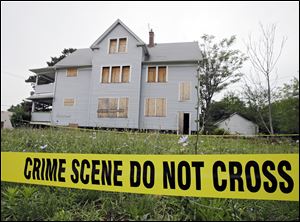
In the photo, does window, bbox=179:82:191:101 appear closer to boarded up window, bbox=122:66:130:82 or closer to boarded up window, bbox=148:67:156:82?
boarded up window, bbox=148:67:156:82

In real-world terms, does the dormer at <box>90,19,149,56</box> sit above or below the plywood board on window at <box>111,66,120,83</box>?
above

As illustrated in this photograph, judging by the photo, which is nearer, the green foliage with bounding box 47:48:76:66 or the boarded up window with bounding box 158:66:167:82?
the green foliage with bounding box 47:48:76:66

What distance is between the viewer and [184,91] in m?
1.18

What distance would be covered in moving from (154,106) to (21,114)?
84 cm

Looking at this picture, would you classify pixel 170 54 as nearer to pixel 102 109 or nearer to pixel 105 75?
pixel 105 75

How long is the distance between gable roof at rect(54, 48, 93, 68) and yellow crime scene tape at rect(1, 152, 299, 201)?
68 centimetres

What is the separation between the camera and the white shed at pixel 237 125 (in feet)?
2.70

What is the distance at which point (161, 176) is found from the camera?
562mm

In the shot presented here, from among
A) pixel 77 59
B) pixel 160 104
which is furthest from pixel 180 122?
pixel 77 59

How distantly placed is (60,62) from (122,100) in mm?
472

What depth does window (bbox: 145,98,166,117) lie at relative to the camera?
3.83ft

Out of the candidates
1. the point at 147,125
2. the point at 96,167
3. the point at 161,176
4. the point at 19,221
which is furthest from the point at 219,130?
the point at 19,221

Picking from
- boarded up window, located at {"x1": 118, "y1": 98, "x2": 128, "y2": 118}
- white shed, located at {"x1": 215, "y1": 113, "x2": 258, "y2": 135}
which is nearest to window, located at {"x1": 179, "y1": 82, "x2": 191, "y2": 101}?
white shed, located at {"x1": 215, "y1": 113, "x2": 258, "y2": 135}

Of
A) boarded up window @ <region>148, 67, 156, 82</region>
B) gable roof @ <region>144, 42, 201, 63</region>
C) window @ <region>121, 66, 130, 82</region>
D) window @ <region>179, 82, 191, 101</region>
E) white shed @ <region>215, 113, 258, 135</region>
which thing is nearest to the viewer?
white shed @ <region>215, 113, 258, 135</region>
